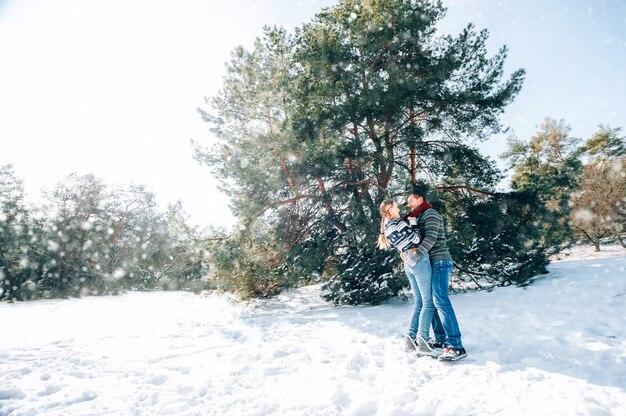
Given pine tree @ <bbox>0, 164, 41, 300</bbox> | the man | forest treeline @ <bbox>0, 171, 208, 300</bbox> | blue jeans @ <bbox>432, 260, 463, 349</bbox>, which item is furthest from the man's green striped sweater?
pine tree @ <bbox>0, 164, 41, 300</bbox>

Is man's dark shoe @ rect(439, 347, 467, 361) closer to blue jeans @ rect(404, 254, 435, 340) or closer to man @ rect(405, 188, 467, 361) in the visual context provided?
man @ rect(405, 188, 467, 361)

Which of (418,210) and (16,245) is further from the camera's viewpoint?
(16,245)

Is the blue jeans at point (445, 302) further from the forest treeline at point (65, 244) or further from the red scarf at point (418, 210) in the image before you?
the forest treeline at point (65, 244)

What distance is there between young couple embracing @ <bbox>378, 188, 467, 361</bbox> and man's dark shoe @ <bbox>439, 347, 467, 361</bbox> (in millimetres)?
23

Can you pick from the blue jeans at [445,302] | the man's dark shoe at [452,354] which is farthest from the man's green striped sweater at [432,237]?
the man's dark shoe at [452,354]

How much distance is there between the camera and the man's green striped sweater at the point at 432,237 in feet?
12.2

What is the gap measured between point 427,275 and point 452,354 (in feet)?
3.03

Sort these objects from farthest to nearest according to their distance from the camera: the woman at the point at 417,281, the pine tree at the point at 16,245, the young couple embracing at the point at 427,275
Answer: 1. the pine tree at the point at 16,245
2. the woman at the point at 417,281
3. the young couple embracing at the point at 427,275

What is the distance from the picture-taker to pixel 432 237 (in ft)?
12.2

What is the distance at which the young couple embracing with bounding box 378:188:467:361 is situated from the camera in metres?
3.63

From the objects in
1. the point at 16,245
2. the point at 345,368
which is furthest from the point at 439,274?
the point at 16,245

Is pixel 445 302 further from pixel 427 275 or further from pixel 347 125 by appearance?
pixel 347 125

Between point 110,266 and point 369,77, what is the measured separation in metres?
22.0

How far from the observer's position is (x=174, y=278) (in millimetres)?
26000
